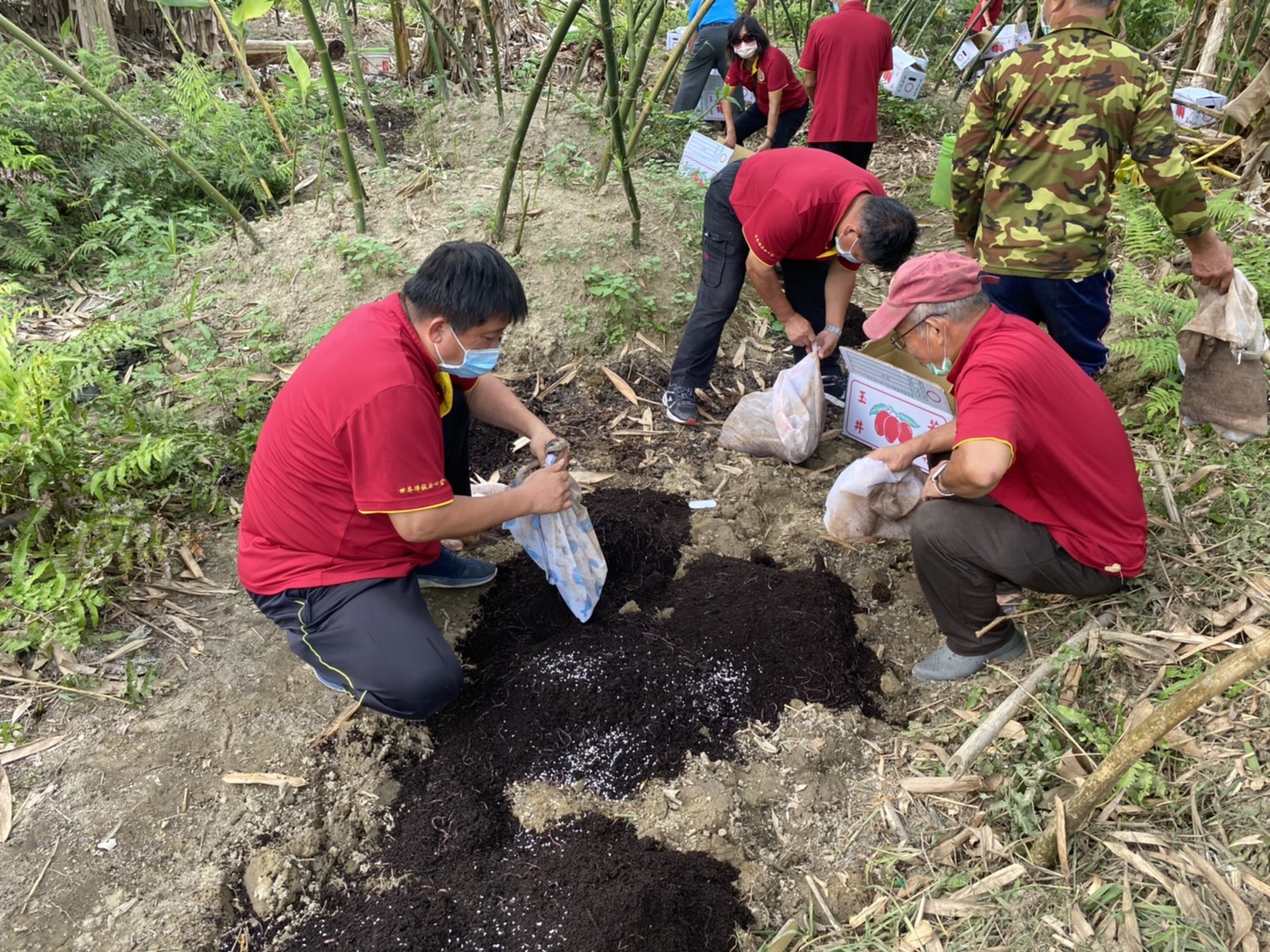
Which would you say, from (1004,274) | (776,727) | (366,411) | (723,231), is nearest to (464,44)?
(723,231)

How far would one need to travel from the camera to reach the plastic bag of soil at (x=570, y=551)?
3182mm

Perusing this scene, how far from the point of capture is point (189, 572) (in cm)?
352

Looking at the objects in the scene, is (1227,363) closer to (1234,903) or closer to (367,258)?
(1234,903)

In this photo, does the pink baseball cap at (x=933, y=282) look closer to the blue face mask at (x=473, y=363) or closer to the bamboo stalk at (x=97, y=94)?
the blue face mask at (x=473, y=363)

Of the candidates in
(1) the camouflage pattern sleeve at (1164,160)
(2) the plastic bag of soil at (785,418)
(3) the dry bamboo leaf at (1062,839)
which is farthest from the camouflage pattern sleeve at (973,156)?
(3) the dry bamboo leaf at (1062,839)

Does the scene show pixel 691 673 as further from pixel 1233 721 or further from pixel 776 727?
pixel 1233 721

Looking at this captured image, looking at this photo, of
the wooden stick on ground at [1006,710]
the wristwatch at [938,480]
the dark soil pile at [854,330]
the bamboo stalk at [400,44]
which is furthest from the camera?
the bamboo stalk at [400,44]

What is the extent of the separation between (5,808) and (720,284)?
3719 millimetres

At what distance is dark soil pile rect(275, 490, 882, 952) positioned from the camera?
7.48ft

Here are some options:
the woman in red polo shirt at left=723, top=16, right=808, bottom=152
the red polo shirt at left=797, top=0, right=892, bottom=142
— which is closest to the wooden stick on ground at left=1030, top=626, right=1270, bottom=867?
the red polo shirt at left=797, top=0, right=892, bottom=142

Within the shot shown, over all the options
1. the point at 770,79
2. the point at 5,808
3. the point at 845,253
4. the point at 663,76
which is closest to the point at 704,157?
the point at 663,76

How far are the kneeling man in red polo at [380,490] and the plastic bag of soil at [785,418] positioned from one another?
152cm

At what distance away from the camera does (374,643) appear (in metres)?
2.79

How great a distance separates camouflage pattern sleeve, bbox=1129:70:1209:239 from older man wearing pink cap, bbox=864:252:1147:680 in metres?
1.30
